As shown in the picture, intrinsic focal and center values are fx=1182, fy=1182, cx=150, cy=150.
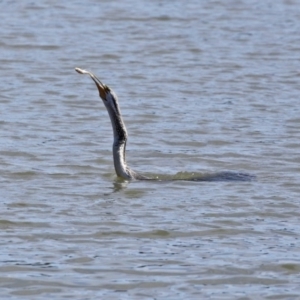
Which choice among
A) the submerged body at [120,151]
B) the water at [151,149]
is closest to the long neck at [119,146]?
the submerged body at [120,151]

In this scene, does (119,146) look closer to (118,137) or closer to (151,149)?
(118,137)

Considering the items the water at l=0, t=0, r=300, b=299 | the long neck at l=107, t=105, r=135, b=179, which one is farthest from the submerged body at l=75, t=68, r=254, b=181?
the water at l=0, t=0, r=300, b=299

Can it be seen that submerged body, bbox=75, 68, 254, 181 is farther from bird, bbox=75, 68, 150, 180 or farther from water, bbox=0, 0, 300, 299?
water, bbox=0, 0, 300, 299

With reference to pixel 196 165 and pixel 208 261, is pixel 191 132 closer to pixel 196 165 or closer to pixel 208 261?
pixel 196 165

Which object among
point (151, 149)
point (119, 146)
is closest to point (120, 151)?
point (119, 146)

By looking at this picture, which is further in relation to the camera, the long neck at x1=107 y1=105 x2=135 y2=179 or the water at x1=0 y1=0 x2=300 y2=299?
the long neck at x1=107 y1=105 x2=135 y2=179

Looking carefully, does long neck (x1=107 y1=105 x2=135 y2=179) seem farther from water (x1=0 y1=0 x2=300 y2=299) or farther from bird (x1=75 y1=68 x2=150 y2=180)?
water (x1=0 y1=0 x2=300 y2=299)

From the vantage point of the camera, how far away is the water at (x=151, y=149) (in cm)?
851

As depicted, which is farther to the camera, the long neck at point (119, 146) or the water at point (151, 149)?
the long neck at point (119, 146)

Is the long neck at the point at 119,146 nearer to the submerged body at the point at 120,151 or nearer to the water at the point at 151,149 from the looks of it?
the submerged body at the point at 120,151

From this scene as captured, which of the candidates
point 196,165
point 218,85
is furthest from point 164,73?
point 196,165

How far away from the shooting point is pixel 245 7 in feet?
75.0

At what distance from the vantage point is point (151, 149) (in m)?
12.9

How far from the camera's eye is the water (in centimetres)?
851
